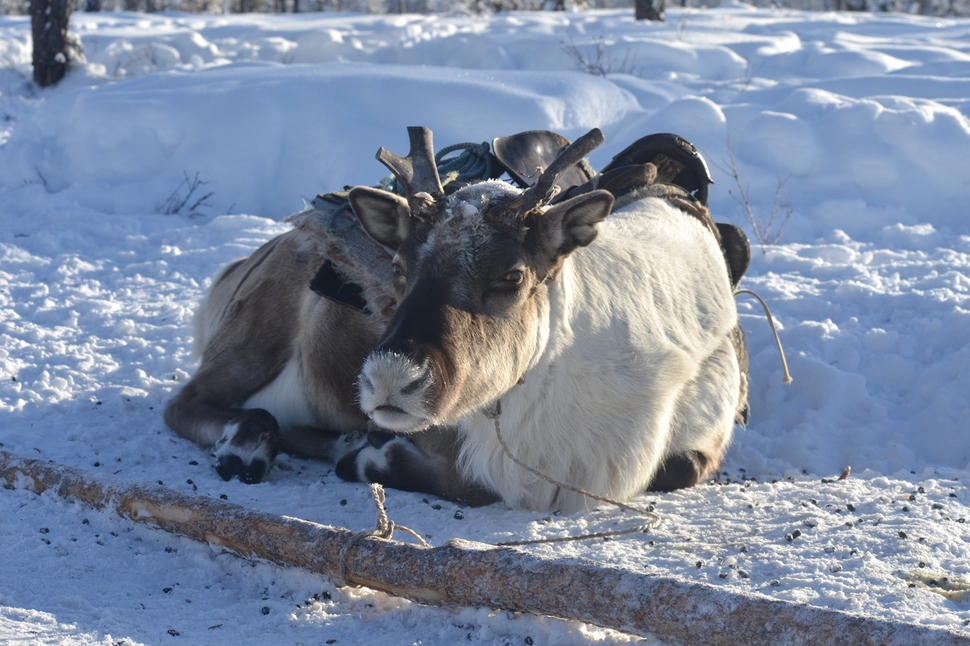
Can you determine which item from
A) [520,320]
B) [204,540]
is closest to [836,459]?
[520,320]

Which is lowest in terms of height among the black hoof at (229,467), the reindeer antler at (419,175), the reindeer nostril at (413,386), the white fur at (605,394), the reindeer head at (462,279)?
the black hoof at (229,467)

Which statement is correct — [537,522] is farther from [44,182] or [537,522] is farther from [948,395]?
[44,182]

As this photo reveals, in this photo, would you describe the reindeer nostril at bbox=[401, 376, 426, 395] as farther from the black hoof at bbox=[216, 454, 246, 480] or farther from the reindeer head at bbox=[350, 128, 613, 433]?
the black hoof at bbox=[216, 454, 246, 480]

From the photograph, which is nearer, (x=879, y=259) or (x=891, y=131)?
(x=879, y=259)

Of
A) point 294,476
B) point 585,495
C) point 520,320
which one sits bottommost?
point 294,476

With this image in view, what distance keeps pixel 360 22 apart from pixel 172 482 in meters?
15.9

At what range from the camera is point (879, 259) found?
21.7 ft

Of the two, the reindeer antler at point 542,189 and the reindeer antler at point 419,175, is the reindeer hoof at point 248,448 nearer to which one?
the reindeer antler at point 419,175

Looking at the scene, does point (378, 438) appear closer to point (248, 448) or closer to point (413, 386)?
point (248, 448)

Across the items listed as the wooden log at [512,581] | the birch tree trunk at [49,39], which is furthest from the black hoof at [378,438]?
the birch tree trunk at [49,39]

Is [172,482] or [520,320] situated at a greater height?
[520,320]

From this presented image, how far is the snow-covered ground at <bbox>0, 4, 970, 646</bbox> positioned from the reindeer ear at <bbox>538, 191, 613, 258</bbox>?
999 mm

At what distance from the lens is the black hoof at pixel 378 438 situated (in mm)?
4055

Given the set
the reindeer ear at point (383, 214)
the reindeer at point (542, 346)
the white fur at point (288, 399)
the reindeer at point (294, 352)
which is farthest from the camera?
the white fur at point (288, 399)
